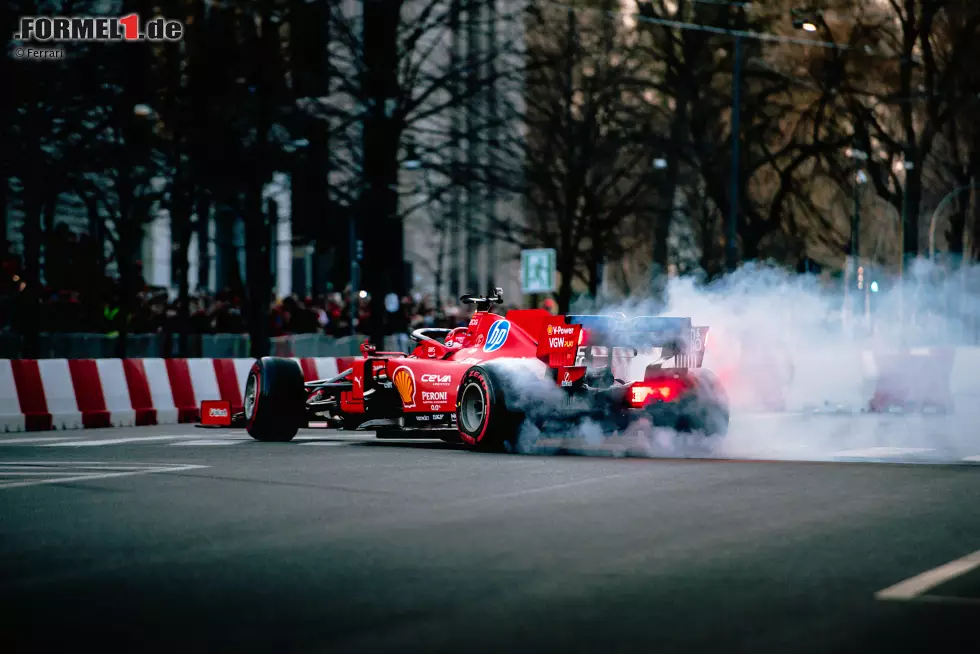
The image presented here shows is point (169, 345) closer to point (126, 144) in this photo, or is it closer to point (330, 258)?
point (126, 144)

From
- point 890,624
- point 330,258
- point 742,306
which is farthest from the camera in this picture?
point 330,258

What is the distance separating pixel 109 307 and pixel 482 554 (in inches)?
818

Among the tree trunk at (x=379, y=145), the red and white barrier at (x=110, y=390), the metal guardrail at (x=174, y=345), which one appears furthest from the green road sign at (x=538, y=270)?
the red and white barrier at (x=110, y=390)

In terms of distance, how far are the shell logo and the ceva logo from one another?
0.83 m

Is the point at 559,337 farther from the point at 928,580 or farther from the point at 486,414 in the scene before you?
the point at 928,580

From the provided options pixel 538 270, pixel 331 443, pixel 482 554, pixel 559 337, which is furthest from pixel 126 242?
pixel 482 554

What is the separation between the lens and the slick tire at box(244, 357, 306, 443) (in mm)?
17812

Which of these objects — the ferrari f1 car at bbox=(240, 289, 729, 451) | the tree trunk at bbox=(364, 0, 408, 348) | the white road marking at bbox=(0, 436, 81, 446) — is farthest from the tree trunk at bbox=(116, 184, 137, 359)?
the ferrari f1 car at bbox=(240, 289, 729, 451)

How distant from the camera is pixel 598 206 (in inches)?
1718

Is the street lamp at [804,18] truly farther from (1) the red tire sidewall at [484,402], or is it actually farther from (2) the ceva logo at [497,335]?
(1) the red tire sidewall at [484,402]

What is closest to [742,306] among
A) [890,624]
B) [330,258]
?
[890,624]

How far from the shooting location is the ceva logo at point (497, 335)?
55.2ft

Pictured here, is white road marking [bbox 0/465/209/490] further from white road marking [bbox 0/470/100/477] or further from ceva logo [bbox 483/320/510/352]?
ceva logo [bbox 483/320/510/352]

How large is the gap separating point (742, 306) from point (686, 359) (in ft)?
16.0
